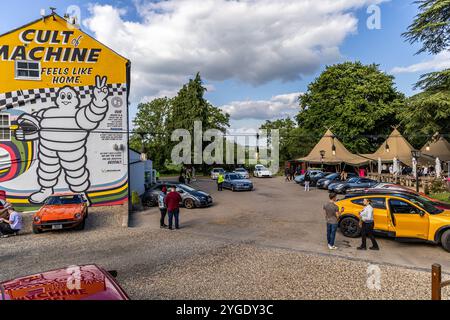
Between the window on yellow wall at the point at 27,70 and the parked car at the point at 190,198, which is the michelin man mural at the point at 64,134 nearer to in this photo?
the window on yellow wall at the point at 27,70

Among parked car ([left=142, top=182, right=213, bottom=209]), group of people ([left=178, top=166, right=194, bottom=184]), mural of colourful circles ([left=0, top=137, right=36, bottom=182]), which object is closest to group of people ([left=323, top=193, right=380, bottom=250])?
parked car ([left=142, top=182, right=213, bottom=209])

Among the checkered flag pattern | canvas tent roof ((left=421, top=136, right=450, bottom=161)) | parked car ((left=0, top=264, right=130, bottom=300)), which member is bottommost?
parked car ((left=0, top=264, right=130, bottom=300))

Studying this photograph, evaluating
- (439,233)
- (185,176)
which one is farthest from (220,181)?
(439,233)

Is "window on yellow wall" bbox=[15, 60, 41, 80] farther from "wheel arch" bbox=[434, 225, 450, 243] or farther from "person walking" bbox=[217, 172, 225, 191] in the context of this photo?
"wheel arch" bbox=[434, 225, 450, 243]

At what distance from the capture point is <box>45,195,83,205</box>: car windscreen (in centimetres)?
1319

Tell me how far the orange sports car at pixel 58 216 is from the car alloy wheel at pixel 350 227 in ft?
32.9

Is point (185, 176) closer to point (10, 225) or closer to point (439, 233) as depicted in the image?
point (10, 225)

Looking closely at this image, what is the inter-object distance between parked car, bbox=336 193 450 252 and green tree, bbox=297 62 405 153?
29.6 m

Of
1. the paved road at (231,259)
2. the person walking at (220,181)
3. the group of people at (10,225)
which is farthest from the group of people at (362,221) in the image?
the person walking at (220,181)

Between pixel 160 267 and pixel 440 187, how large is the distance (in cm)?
2052

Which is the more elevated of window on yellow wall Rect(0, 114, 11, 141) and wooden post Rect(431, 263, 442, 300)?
window on yellow wall Rect(0, 114, 11, 141)

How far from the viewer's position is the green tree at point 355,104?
39531 millimetres
